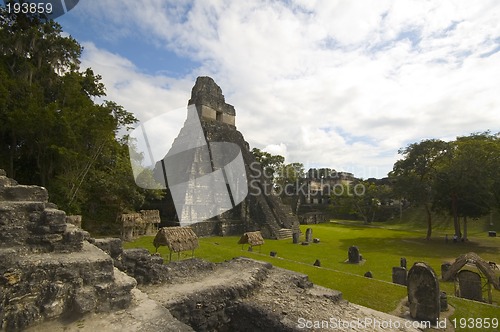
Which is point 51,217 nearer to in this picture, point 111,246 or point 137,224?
point 111,246

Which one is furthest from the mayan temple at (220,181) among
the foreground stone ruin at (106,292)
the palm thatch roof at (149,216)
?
the foreground stone ruin at (106,292)

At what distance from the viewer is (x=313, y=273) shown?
439 inches

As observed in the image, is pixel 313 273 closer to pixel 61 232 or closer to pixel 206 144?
pixel 61 232

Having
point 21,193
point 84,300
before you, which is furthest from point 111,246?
point 84,300

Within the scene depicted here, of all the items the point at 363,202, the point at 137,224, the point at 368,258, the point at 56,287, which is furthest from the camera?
the point at 363,202

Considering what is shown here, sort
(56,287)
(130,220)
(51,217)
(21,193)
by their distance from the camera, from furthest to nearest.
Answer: (130,220), (21,193), (51,217), (56,287)

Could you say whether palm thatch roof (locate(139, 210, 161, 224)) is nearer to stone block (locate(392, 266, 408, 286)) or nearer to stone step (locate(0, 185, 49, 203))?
stone step (locate(0, 185, 49, 203))

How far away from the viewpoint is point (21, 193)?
17.3ft

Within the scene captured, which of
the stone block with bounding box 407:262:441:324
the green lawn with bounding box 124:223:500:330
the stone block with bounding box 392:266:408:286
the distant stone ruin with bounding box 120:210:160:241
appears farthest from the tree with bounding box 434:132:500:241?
the distant stone ruin with bounding box 120:210:160:241

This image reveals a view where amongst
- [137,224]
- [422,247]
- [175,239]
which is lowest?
[422,247]

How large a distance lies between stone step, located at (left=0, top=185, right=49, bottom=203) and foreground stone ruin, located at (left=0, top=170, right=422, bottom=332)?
2cm

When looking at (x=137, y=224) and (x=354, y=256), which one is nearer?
(x=354, y=256)

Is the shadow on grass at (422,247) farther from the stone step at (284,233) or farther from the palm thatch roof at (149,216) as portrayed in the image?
the palm thatch roof at (149,216)

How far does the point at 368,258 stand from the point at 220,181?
1421 centimetres
